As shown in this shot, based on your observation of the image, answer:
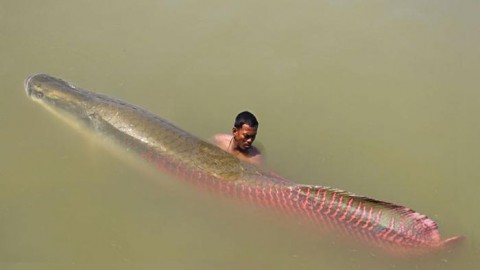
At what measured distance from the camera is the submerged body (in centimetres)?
302

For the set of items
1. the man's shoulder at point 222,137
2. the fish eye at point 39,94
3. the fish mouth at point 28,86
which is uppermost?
the fish mouth at point 28,86

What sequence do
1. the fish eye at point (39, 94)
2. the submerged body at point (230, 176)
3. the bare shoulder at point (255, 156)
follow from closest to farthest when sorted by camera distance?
the submerged body at point (230, 176) → the bare shoulder at point (255, 156) → the fish eye at point (39, 94)

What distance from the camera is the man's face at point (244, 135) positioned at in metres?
3.29

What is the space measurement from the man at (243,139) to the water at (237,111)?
28cm

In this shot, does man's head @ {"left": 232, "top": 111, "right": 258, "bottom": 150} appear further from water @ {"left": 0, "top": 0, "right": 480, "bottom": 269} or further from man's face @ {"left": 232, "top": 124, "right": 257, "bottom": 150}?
water @ {"left": 0, "top": 0, "right": 480, "bottom": 269}

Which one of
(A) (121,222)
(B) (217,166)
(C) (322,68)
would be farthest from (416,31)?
(A) (121,222)

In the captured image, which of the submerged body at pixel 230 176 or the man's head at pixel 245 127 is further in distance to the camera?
the man's head at pixel 245 127

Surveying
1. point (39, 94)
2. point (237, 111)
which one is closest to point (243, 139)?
point (237, 111)

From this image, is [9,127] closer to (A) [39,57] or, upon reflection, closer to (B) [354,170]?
(A) [39,57]

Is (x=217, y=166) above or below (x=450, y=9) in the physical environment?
below

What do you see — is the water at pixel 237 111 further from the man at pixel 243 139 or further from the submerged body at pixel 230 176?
the man at pixel 243 139

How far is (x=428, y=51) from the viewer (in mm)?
4992

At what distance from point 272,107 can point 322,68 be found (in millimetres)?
715

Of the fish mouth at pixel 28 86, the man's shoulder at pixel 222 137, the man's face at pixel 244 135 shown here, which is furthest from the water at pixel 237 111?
the man's face at pixel 244 135
